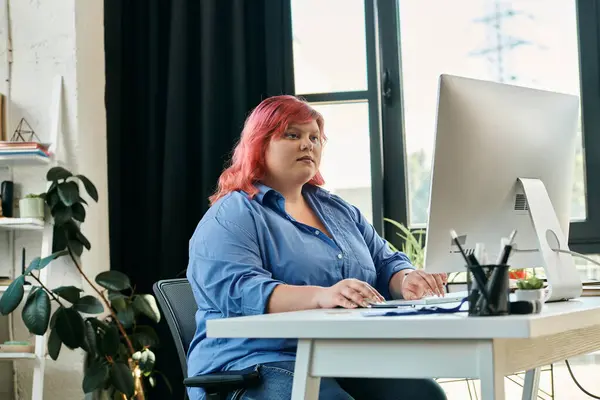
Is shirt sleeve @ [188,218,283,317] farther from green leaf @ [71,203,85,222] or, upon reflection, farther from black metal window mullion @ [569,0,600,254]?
black metal window mullion @ [569,0,600,254]

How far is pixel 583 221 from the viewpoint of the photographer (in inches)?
136

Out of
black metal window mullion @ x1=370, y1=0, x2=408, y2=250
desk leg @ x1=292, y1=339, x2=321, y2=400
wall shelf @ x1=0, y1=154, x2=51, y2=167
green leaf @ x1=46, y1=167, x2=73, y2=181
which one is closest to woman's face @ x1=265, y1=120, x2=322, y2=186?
desk leg @ x1=292, y1=339, x2=321, y2=400

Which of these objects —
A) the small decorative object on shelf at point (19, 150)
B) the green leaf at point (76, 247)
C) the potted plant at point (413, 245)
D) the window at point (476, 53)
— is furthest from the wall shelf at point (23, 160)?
the window at point (476, 53)

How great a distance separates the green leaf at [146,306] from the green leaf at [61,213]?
15.7 inches

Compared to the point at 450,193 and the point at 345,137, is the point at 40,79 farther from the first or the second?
the point at 450,193

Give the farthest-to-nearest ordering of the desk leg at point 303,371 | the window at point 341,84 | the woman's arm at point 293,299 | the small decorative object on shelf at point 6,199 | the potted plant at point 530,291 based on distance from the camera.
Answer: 1. the window at point 341,84
2. the small decorative object on shelf at point 6,199
3. the woman's arm at point 293,299
4. the potted plant at point 530,291
5. the desk leg at point 303,371

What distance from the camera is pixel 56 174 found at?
3.14m

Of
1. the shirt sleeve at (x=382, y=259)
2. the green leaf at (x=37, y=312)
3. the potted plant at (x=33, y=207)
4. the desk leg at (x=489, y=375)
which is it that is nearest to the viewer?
the desk leg at (x=489, y=375)

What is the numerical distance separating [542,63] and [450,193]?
2078 mm

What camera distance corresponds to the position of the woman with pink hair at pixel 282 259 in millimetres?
1803

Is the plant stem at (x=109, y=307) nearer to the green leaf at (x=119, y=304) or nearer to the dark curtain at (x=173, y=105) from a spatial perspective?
the green leaf at (x=119, y=304)

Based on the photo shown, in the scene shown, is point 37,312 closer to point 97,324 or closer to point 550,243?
point 97,324

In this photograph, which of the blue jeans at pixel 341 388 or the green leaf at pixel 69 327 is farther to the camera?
the green leaf at pixel 69 327

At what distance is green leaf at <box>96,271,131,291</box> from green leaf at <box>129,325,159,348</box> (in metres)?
0.24
